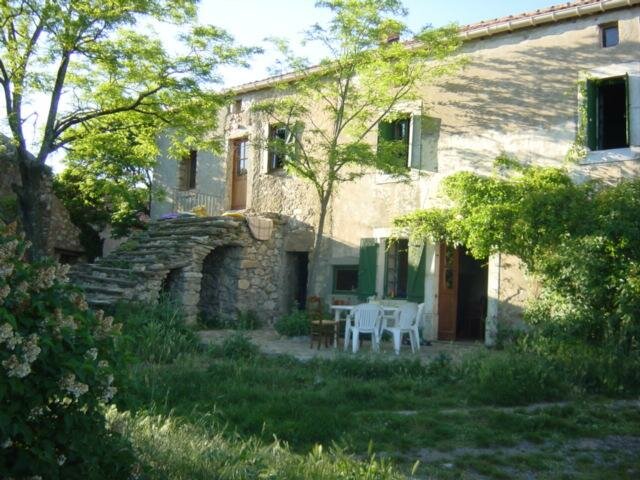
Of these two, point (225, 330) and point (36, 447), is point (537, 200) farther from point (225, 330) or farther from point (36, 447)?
point (36, 447)

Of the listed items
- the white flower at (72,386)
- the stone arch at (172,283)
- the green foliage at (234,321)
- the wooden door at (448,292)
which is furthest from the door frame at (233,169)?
the white flower at (72,386)

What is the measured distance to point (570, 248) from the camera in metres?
8.48

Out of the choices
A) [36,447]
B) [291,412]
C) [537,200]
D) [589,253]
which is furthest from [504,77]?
[36,447]

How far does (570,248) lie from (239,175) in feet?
31.4

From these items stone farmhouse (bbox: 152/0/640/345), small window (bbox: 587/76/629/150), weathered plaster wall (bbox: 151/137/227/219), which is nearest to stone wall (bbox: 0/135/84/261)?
weathered plaster wall (bbox: 151/137/227/219)

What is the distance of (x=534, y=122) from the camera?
11234mm

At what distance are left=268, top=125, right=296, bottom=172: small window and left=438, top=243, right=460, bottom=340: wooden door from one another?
11.0ft

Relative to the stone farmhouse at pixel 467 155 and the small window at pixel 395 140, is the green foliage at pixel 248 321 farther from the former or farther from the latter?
the small window at pixel 395 140

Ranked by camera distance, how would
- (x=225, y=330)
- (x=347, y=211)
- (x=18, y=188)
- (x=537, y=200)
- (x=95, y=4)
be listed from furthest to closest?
(x=347, y=211), (x=225, y=330), (x=18, y=188), (x=95, y=4), (x=537, y=200)

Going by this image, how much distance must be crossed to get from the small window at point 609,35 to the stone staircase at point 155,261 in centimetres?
735

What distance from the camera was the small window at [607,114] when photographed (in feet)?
34.7

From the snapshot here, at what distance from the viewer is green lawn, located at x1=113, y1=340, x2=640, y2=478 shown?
4238 millimetres

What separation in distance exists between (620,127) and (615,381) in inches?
211

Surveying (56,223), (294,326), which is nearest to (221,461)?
(294,326)
